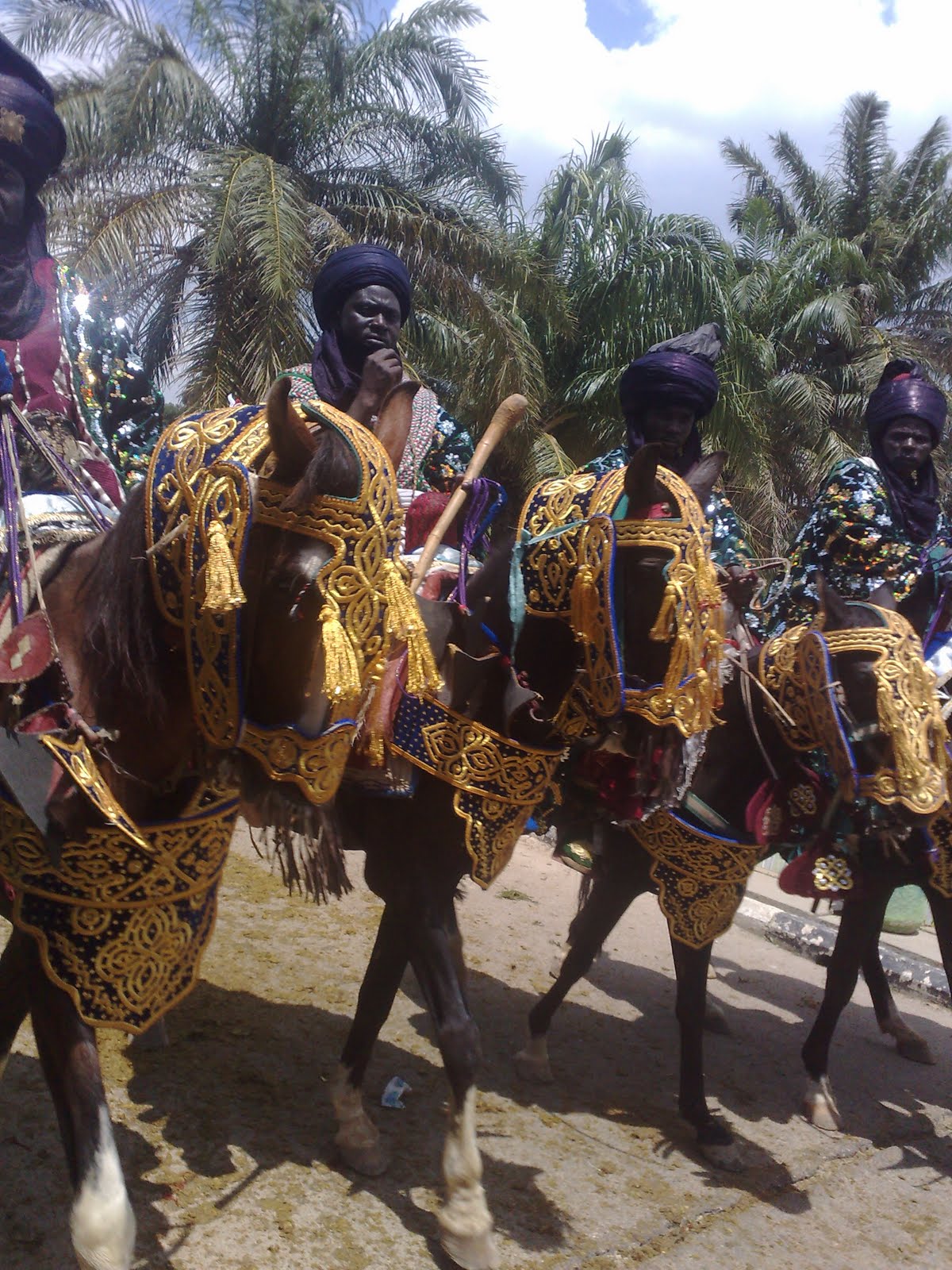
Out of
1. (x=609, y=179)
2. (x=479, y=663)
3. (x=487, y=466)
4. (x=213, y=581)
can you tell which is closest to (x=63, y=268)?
(x=213, y=581)

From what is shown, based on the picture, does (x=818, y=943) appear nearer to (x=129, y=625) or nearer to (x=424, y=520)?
(x=424, y=520)

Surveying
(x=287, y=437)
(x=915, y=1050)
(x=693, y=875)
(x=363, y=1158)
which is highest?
(x=287, y=437)

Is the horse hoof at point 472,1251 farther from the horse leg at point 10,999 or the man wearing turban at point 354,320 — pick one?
the man wearing turban at point 354,320

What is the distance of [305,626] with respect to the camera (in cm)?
205

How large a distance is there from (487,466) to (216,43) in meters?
5.84

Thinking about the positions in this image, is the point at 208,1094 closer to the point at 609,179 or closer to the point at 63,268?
the point at 63,268

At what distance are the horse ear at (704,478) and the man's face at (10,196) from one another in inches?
82.5

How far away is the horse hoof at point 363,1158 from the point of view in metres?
3.35

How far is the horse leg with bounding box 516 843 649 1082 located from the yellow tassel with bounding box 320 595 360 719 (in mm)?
2490

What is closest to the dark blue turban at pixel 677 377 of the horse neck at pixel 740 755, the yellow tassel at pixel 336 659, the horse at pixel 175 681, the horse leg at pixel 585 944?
the horse neck at pixel 740 755

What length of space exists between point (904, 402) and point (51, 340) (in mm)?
3701

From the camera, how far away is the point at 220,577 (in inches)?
76.1

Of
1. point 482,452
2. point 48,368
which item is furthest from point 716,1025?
point 48,368

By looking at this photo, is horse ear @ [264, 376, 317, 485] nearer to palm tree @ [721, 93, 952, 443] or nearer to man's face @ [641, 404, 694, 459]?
man's face @ [641, 404, 694, 459]
